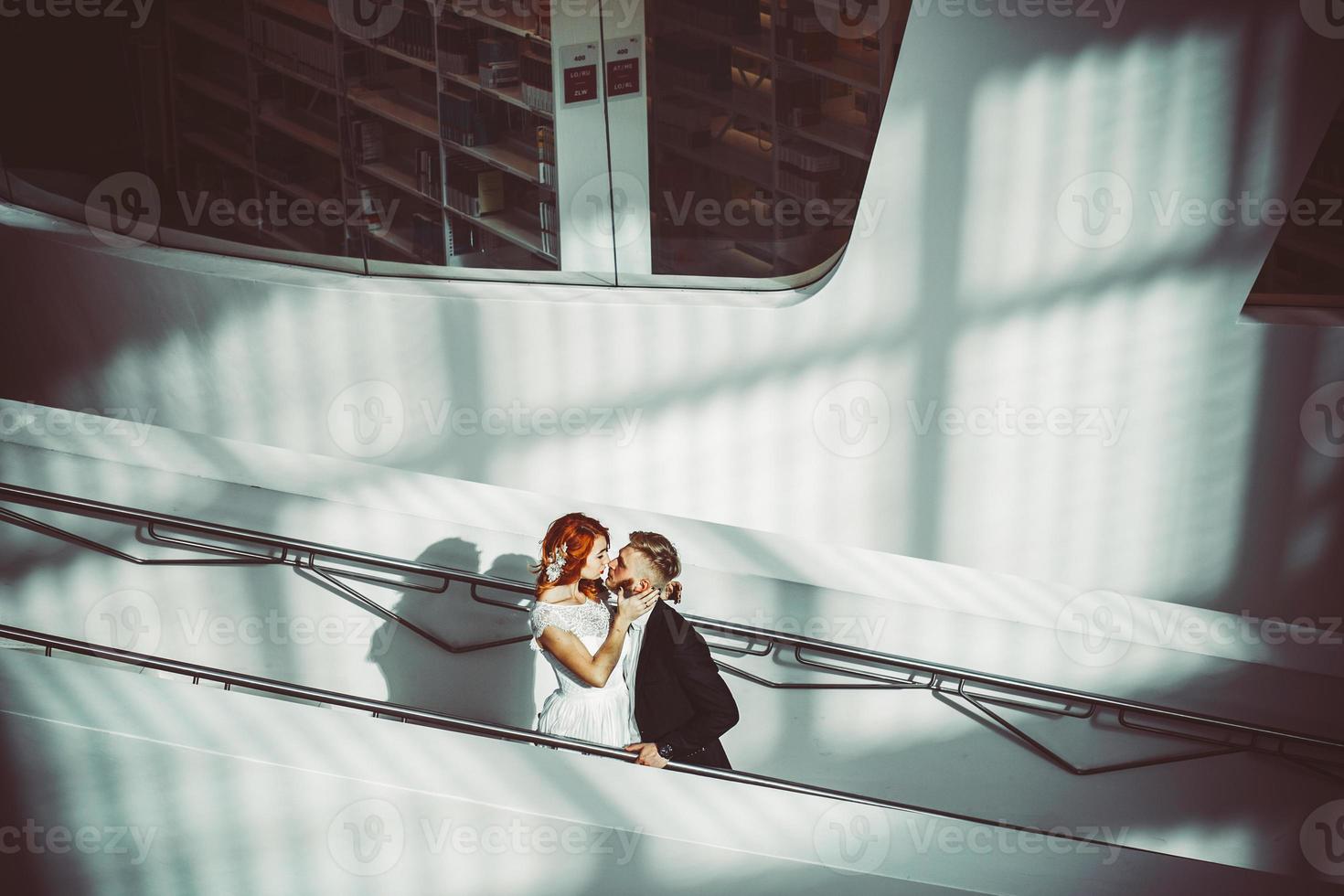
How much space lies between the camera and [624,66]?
467 cm

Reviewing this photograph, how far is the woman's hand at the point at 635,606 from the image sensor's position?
3764 millimetres

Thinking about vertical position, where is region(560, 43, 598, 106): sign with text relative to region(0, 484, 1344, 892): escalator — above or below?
above

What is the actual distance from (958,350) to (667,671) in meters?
1.60

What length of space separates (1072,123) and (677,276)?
163 cm

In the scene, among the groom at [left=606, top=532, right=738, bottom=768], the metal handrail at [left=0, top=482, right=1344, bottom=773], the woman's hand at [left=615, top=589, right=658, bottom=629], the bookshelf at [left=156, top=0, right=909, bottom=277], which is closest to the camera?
the woman's hand at [left=615, top=589, right=658, bottom=629]

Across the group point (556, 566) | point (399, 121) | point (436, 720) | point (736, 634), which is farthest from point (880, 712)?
point (399, 121)

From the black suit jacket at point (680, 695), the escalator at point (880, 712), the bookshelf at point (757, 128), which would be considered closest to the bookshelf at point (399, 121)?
the bookshelf at point (757, 128)

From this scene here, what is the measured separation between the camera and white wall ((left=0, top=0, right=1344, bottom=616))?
3.88m

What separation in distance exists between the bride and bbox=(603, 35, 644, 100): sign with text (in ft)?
6.04

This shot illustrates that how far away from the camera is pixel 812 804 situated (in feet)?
11.1

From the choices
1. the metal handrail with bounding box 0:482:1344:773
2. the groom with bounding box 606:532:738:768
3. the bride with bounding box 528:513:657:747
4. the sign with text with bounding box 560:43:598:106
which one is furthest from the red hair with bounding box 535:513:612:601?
the sign with text with bounding box 560:43:598:106

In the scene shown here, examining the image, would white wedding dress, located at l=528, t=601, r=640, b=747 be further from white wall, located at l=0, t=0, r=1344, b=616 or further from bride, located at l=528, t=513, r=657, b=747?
white wall, located at l=0, t=0, r=1344, b=616

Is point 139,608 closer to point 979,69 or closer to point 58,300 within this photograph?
point 58,300

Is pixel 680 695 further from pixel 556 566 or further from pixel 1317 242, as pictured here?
pixel 1317 242
